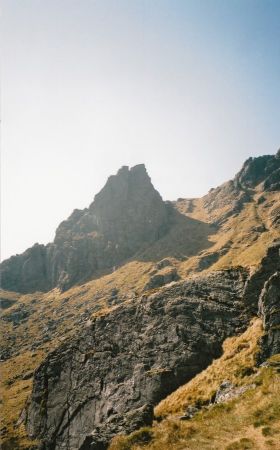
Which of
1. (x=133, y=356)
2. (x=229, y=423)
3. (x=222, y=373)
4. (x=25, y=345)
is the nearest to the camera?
(x=229, y=423)

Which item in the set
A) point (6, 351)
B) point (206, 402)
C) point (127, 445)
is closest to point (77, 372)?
point (206, 402)

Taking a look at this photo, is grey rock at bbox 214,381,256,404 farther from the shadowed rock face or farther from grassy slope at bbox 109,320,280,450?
the shadowed rock face

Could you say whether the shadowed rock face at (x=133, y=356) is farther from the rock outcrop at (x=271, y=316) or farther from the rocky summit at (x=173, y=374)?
the rock outcrop at (x=271, y=316)

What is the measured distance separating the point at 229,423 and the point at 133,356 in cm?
2427

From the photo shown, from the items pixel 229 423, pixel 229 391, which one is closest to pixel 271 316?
pixel 229 391

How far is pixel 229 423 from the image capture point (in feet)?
72.8

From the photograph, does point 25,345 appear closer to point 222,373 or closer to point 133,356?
point 133,356

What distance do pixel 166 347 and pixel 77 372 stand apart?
1510 centimetres

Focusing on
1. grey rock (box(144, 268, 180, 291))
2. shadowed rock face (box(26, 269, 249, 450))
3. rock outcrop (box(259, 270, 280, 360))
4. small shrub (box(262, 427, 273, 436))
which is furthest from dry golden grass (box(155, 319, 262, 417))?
grey rock (box(144, 268, 180, 291))

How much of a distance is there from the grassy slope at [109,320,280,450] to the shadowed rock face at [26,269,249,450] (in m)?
8.72

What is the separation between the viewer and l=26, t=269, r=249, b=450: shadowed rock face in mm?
40125

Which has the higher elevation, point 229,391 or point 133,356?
point 133,356

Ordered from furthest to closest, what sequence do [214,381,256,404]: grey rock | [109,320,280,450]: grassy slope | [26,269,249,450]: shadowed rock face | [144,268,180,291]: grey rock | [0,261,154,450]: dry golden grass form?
1. [144,268,180,291]: grey rock
2. [0,261,154,450]: dry golden grass
3. [26,269,249,450]: shadowed rock face
4. [214,381,256,404]: grey rock
5. [109,320,280,450]: grassy slope

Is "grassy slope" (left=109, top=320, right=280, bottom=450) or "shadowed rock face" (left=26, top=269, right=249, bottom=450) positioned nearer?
"grassy slope" (left=109, top=320, right=280, bottom=450)
